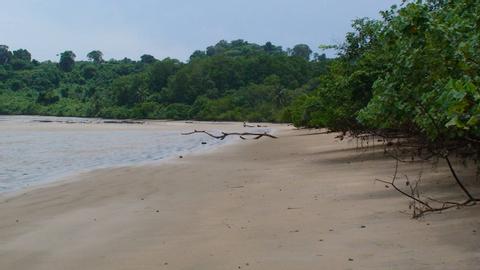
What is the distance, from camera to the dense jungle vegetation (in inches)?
254

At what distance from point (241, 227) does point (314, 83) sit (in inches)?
3514

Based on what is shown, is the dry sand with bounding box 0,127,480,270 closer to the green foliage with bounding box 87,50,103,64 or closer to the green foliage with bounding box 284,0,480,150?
the green foliage with bounding box 284,0,480,150

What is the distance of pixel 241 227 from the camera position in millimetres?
7605

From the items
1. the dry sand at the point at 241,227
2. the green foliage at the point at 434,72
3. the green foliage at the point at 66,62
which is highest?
the green foliage at the point at 66,62

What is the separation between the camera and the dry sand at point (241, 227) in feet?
19.0

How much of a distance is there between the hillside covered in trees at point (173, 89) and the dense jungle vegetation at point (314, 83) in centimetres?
22

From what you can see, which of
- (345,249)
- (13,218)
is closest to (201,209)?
(13,218)

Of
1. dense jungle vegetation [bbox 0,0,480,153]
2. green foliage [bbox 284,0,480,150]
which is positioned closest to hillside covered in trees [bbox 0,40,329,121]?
dense jungle vegetation [bbox 0,0,480,153]

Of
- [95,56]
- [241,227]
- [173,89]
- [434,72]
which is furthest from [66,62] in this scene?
[434,72]

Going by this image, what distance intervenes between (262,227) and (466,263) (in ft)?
9.84

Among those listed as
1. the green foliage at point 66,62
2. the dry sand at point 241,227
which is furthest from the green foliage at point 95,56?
the dry sand at point 241,227

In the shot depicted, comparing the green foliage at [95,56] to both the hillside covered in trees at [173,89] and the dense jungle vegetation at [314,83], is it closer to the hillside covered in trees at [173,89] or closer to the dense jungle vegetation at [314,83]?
the dense jungle vegetation at [314,83]

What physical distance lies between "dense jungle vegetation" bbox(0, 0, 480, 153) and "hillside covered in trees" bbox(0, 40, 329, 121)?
216 millimetres

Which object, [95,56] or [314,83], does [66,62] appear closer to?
[95,56]
